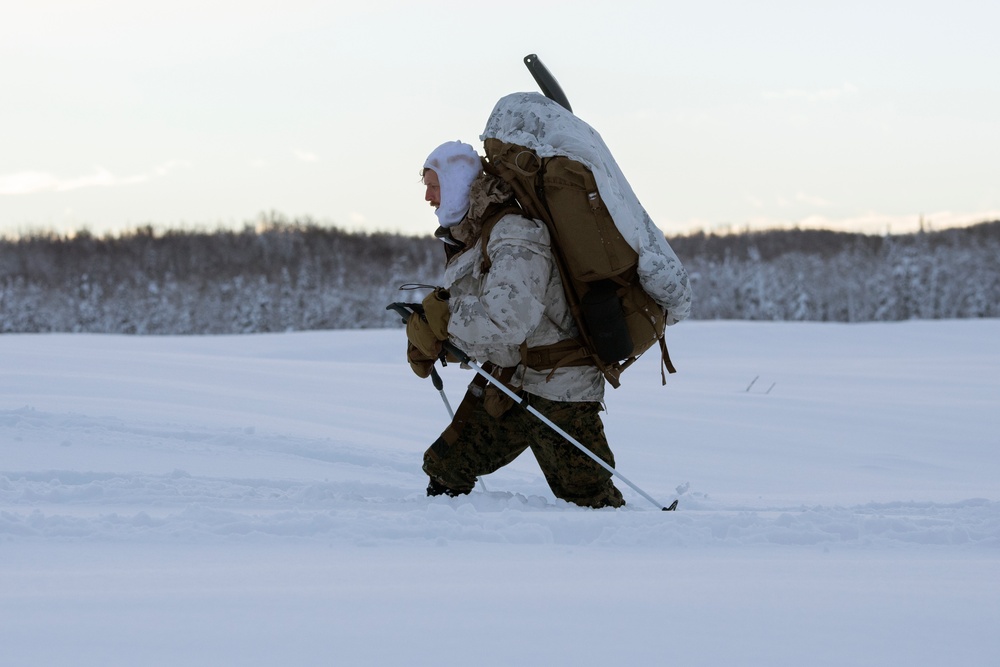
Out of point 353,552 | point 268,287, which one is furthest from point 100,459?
point 268,287

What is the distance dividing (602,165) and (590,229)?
9.8 inches

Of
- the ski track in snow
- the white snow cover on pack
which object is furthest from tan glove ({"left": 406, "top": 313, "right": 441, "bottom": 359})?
the white snow cover on pack

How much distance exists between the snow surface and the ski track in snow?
0.01 m

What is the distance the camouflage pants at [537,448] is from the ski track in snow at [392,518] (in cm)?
13

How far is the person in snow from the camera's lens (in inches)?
131

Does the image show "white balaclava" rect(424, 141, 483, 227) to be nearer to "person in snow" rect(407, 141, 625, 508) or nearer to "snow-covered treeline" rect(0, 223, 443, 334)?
"person in snow" rect(407, 141, 625, 508)

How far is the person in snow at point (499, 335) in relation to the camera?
333cm

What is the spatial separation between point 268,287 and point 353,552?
90463 millimetres

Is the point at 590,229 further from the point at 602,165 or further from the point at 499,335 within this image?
the point at 499,335

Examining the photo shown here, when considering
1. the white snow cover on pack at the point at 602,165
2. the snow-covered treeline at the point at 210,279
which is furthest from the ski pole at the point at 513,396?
the snow-covered treeline at the point at 210,279

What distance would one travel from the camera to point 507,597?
2.06 meters

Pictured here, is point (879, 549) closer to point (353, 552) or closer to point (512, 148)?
point (353, 552)

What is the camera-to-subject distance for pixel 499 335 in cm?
334

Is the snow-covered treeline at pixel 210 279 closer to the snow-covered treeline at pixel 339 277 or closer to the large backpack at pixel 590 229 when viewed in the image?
the snow-covered treeline at pixel 339 277
